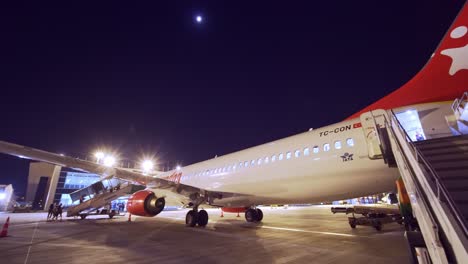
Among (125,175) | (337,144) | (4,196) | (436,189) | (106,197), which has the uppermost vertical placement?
(337,144)

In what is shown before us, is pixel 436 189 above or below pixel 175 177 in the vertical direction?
below

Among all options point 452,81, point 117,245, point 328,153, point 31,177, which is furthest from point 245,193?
point 31,177

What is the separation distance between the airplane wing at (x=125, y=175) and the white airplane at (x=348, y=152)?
0.03m

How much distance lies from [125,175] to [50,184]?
29.3 metres

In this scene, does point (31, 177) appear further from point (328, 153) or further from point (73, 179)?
point (328, 153)

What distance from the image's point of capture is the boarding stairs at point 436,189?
2.60 metres

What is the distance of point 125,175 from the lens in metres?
9.69

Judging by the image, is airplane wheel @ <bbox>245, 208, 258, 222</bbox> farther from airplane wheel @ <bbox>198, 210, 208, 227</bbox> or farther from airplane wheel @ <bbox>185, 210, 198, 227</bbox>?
airplane wheel @ <bbox>185, 210, 198, 227</bbox>

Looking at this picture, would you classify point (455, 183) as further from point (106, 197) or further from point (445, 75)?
point (106, 197)

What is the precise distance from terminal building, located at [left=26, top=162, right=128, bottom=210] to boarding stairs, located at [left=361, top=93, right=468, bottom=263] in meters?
31.6

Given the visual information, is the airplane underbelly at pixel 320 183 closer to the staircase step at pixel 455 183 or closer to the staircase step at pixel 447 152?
the staircase step at pixel 447 152

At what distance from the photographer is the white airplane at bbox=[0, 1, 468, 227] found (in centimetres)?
666

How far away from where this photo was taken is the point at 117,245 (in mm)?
6988

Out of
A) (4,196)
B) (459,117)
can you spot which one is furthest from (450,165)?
(4,196)
